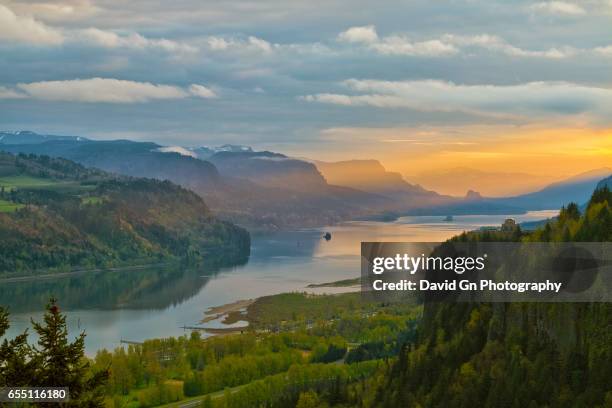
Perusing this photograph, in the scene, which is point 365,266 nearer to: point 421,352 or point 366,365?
point 366,365

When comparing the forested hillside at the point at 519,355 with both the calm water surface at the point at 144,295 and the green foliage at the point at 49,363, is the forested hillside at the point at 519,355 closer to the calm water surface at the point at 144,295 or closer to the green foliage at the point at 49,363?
the green foliage at the point at 49,363

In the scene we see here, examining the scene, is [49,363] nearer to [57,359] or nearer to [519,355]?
[57,359]

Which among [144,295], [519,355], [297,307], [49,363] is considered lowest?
[144,295]

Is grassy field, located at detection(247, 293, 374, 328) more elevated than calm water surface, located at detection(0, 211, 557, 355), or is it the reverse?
grassy field, located at detection(247, 293, 374, 328)

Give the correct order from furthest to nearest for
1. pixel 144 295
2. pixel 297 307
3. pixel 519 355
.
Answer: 1. pixel 144 295
2. pixel 297 307
3. pixel 519 355

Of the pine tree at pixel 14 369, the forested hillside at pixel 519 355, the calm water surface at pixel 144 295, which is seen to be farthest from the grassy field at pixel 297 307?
the pine tree at pixel 14 369

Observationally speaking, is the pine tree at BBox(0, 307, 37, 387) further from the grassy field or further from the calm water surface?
the grassy field

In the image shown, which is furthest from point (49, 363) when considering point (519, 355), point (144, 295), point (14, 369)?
point (144, 295)

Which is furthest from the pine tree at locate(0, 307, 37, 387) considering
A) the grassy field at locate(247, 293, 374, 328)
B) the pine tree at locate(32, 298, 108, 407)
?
the grassy field at locate(247, 293, 374, 328)

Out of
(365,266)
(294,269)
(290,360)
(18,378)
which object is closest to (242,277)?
(294,269)

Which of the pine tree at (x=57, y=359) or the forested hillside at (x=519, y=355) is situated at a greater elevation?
the pine tree at (x=57, y=359)

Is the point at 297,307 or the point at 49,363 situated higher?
the point at 49,363

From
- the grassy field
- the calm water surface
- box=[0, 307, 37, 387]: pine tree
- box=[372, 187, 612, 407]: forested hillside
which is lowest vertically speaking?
the calm water surface
